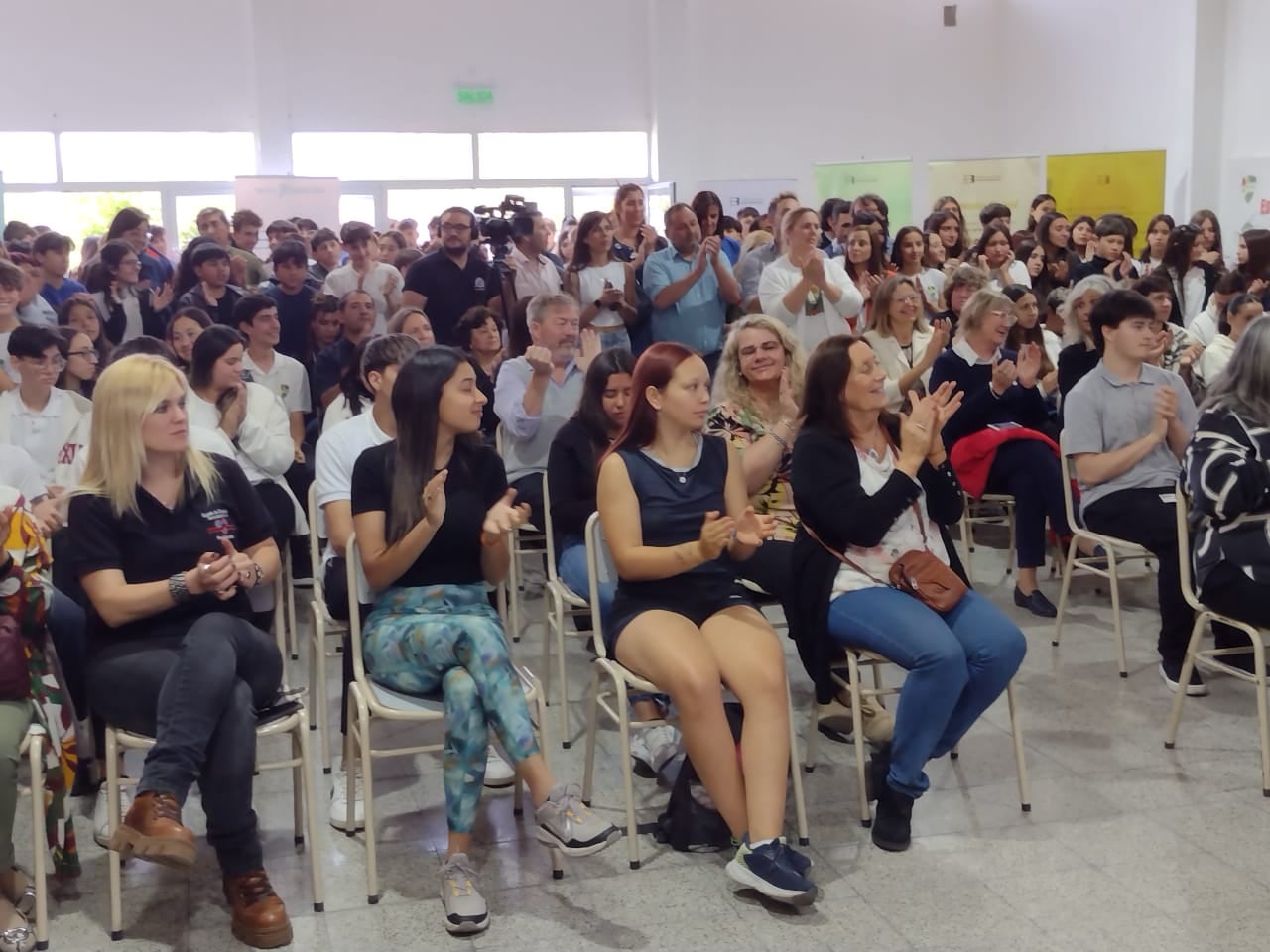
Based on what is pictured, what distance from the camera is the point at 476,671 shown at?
2676mm

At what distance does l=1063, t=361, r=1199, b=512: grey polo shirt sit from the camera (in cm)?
399

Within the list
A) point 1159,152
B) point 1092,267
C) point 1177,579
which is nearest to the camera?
point 1177,579

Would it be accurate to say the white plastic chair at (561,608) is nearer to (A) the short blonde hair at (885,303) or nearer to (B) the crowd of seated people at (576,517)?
(B) the crowd of seated people at (576,517)

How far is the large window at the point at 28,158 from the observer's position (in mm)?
11602

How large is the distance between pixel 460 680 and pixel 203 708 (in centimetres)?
50

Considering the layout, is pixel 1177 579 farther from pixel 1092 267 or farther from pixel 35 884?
pixel 1092 267

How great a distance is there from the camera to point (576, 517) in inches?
142

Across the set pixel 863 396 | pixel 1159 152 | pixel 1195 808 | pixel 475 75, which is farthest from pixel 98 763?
pixel 475 75

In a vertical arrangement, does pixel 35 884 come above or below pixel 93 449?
below

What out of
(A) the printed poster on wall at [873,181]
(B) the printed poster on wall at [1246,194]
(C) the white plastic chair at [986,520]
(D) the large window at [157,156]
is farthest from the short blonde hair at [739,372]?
(D) the large window at [157,156]

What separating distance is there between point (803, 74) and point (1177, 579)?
10.4 meters

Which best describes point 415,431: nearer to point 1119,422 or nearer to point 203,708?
point 203,708

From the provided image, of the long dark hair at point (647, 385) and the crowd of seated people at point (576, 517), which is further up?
the long dark hair at point (647, 385)

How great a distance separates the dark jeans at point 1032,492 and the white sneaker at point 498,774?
86.7 inches
